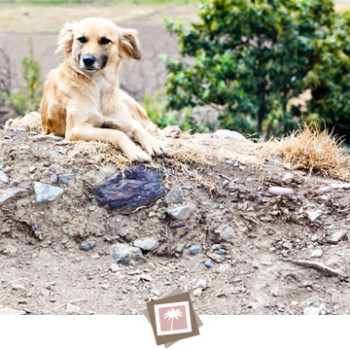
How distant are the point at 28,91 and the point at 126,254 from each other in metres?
6.07

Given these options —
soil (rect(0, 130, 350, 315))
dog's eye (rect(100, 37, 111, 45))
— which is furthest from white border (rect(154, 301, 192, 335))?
dog's eye (rect(100, 37, 111, 45))

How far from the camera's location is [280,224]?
4.15 metres

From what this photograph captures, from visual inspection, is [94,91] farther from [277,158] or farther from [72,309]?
[72,309]

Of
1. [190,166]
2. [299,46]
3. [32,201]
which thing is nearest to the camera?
[32,201]

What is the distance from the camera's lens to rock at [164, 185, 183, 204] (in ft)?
13.7

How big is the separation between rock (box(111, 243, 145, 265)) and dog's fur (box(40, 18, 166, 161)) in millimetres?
653

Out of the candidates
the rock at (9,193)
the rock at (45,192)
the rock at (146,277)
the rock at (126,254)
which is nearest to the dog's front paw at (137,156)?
the rock at (45,192)

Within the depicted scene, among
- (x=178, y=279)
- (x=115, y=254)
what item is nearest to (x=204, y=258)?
(x=178, y=279)

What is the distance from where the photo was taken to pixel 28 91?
30.7 ft

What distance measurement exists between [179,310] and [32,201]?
1.50 m

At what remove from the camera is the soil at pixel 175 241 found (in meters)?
3.56

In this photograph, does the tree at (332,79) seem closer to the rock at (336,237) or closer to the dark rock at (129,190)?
the rock at (336,237)

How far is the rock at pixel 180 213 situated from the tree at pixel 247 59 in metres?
4.00

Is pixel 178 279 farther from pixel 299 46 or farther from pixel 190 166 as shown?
pixel 299 46
